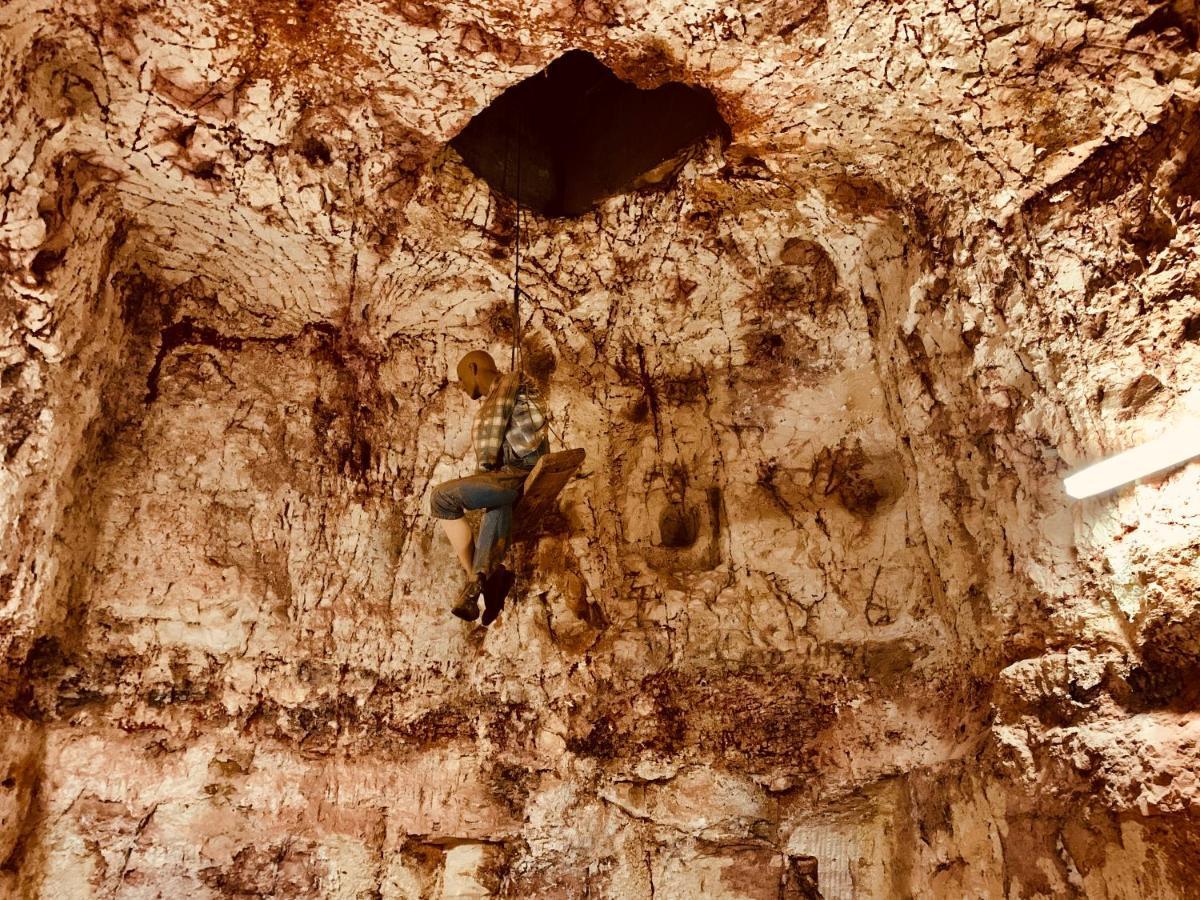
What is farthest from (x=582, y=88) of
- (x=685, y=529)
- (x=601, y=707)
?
(x=601, y=707)

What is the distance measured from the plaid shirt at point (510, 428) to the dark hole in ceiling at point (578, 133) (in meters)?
1.32

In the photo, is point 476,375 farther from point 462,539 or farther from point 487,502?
point 462,539

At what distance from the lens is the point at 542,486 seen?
11.4 ft

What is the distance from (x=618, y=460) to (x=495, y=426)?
1.16 meters

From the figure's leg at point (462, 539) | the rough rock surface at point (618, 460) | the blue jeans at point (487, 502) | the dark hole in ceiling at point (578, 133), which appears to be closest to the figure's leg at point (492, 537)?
the blue jeans at point (487, 502)

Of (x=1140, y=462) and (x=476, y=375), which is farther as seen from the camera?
(x=476, y=375)

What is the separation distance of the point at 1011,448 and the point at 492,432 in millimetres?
2146

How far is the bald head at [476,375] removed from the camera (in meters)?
3.64

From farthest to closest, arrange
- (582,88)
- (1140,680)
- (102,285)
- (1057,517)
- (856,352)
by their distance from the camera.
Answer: (582,88) → (856,352) → (102,285) → (1057,517) → (1140,680)

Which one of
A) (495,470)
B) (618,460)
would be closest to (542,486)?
(495,470)

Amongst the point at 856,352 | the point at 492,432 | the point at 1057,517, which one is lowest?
the point at 1057,517

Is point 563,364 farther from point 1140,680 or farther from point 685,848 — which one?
point 1140,680

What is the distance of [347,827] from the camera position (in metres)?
3.71

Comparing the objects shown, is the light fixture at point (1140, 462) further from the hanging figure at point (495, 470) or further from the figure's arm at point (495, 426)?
the figure's arm at point (495, 426)
